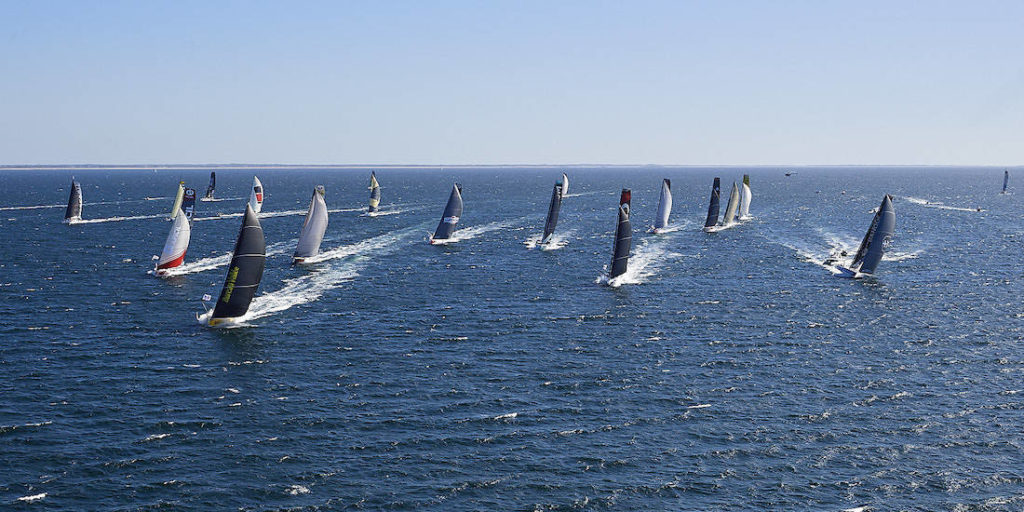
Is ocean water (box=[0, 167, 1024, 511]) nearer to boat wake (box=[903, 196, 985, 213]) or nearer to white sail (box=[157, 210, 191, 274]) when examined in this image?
white sail (box=[157, 210, 191, 274])

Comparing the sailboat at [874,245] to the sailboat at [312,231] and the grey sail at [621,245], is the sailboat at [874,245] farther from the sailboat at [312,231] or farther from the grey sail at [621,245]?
the sailboat at [312,231]

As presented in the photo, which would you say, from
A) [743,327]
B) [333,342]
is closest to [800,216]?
[743,327]

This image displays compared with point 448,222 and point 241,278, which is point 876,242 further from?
point 241,278

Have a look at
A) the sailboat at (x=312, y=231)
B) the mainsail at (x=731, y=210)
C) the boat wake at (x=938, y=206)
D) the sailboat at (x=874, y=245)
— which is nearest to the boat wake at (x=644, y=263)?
the sailboat at (x=874, y=245)

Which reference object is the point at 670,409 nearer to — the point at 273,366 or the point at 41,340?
the point at 273,366

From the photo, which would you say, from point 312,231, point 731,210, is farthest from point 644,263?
point 731,210

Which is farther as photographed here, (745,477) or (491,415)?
(491,415)
